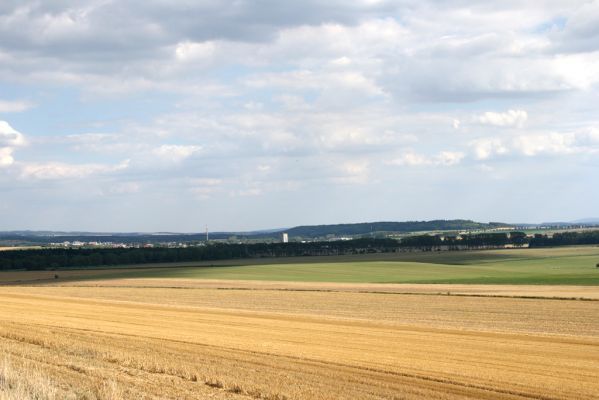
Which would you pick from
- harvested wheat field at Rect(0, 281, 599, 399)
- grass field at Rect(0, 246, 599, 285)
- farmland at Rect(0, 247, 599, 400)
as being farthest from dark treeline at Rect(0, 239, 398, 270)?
harvested wheat field at Rect(0, 281, 599, 399)

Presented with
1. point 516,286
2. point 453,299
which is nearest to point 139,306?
point 453,299

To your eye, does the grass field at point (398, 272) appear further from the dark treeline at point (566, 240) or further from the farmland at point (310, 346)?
the dark treeline at point (566, 240)

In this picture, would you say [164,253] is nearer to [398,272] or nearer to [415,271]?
[398,272]

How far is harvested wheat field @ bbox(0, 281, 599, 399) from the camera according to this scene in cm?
1535

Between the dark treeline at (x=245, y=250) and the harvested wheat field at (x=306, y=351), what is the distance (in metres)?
84.0

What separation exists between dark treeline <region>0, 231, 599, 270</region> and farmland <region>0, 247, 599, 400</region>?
72.7m

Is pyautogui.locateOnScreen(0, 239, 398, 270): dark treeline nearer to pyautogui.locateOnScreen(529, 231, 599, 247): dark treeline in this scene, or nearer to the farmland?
pyautogui.locateOnScreen(529, 231, 599, 247): dark treeline

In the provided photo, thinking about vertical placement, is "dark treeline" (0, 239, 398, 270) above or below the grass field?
above

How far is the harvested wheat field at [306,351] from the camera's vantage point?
50.4 ft

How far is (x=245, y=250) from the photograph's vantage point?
476 feet

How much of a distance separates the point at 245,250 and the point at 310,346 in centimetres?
12193

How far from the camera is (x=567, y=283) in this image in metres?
58.5

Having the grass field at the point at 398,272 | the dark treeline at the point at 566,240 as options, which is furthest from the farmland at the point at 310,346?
the dark treeline at the point at 566,240

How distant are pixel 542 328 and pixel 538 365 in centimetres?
1076
